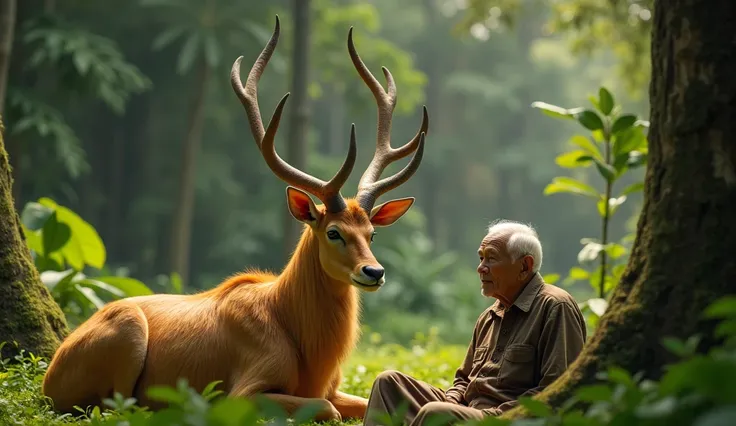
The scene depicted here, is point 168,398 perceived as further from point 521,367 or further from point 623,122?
point 623,122

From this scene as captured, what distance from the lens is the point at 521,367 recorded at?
16.2 ft

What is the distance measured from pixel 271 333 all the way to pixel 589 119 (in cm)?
326

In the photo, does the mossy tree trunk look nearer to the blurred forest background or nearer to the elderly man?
the elderly man

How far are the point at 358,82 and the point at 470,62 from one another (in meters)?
20.6

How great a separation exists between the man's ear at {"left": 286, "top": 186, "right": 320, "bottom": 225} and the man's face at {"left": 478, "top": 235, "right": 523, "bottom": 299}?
1.37m

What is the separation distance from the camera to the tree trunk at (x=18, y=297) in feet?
21.8

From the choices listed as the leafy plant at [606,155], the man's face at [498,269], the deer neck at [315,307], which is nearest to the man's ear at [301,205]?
the deer neck at [315,307]

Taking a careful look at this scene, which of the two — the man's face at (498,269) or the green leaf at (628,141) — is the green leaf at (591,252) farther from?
the man's face at (498,269)

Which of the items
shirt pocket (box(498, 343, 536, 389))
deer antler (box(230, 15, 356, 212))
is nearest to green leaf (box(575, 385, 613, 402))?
shirt pocket (box(498, 343, 536, 389))

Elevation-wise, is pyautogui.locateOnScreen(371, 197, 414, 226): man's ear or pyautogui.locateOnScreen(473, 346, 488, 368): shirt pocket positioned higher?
pyautogui.locateOnScreen(371, 197, 414, 226): man's ear

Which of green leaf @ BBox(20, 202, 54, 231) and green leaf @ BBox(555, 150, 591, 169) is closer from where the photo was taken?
green leaf @ BBox(555, 150, 591, 169)

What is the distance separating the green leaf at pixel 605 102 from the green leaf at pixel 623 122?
14cm

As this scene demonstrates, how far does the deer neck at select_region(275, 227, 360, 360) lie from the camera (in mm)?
6109

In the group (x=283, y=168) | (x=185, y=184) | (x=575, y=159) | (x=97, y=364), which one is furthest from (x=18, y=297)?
(x=185, y=184)
